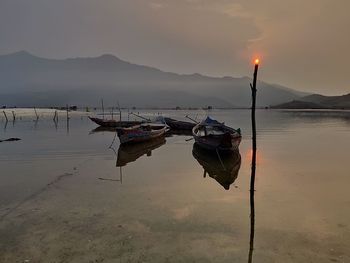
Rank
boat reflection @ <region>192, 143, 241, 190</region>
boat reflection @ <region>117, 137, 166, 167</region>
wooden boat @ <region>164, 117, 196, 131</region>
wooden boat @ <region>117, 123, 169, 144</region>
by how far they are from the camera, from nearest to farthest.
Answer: boat reflection @ <region>192, 143, 241, 190</region>, boat reflection @ <region>117, 137, 166, 167</region>, wooden boat @ <region>117, 123, 169, 144</region>, wooden boat @ <region>164, 117, 196, 131</region>

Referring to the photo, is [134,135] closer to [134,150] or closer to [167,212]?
[134,150]

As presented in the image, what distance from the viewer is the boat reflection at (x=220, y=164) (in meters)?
18.5

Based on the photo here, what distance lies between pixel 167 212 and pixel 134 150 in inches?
680

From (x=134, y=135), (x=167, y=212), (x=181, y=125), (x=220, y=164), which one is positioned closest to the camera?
(x=167, y=212)

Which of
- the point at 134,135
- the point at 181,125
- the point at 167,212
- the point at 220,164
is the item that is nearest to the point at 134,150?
the point at 134,135

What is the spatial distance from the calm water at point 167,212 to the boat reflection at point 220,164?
290 millimetres

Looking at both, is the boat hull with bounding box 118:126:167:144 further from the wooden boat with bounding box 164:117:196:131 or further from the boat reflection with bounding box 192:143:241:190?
the wooden boat with bounding box 164:117:196:131

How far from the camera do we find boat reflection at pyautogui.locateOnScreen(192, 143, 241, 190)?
60.7ft

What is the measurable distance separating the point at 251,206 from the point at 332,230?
3.16 metres

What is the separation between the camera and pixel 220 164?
22328 mm

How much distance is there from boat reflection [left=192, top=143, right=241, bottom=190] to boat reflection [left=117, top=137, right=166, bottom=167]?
13.7 feet

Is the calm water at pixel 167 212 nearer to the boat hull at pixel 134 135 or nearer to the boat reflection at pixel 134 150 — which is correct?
the boat reflection at pixel 134 150

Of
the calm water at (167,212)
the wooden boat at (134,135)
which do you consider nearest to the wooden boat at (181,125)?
the wooden boat at (134,135)

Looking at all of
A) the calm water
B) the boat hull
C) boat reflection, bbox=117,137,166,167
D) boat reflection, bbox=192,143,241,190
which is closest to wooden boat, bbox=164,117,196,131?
boat reflection, bbox=117,137,166,167
